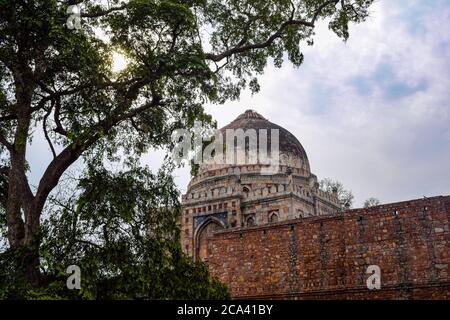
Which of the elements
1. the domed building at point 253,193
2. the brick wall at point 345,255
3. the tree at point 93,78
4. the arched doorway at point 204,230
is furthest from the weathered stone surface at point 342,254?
the arched doorway at point 204,230

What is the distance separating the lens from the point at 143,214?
8.41 m

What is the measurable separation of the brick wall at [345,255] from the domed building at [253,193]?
11.8 m

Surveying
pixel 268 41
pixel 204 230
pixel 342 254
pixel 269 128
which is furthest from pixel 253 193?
pixel 268 41

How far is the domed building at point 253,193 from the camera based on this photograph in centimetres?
2638

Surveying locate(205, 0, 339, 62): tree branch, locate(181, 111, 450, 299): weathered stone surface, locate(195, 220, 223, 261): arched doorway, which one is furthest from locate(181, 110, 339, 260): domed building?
locate(205, 0, 339, 62): tree branch

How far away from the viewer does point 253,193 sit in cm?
2711

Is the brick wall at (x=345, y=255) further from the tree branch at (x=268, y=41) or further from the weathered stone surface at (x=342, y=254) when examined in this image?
the tree branch at (x=268, y=41)

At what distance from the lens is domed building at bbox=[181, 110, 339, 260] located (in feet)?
86.5

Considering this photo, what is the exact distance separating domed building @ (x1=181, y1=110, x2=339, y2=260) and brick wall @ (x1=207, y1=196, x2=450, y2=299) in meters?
11.8

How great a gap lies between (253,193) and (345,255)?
1477 cm

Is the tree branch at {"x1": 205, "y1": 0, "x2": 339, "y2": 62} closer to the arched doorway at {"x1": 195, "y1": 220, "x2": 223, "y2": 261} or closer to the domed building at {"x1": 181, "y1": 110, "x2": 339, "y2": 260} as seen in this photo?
the domed building at {"x1": 181, "y1": 110, "x2": 339, "y2": 260}

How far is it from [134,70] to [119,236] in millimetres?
2807

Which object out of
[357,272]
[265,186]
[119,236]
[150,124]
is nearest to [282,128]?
[265,186]
